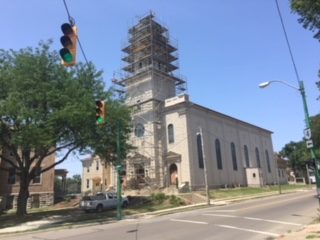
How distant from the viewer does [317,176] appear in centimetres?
1825

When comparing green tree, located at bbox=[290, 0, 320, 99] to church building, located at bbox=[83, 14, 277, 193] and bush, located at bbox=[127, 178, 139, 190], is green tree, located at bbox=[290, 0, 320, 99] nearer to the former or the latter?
church building, located at bbox=[83, 14, 277, 193]

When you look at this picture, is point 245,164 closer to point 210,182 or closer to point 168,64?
point 210,182

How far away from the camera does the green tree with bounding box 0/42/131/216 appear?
26.6 meters

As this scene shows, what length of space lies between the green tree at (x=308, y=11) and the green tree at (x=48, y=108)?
55.6 feet

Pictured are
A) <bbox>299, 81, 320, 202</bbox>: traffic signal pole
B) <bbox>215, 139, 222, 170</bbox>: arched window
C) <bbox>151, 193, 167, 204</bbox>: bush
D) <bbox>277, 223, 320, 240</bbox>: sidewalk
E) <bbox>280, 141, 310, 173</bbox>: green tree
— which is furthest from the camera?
<bbox>280, 141, 310, 173</bbox>: green tree

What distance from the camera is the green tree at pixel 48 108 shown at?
1048 inches

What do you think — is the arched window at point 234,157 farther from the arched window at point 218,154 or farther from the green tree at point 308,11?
the green tree at point 308,11

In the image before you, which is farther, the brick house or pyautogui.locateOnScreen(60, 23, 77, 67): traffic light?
the brick house

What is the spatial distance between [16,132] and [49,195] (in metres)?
20.5

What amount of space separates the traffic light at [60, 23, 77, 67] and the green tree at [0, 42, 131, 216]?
706 inches

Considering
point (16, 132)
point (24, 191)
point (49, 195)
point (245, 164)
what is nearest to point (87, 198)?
point (24, 191)

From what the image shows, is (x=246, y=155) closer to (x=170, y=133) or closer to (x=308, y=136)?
(x=170, y=133)

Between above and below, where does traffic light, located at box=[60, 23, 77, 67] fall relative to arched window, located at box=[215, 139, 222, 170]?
below

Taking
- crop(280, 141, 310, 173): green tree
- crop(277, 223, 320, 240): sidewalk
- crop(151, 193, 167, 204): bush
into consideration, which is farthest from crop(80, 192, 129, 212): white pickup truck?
crop(280, 141, 310, 173): green tree
